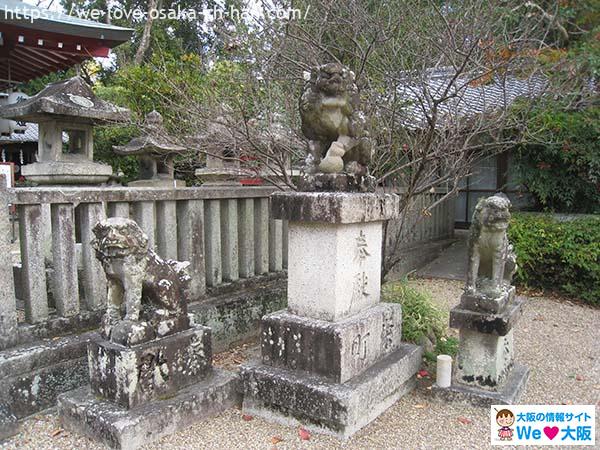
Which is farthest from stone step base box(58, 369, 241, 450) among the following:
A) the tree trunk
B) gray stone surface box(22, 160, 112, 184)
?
the tree trunk

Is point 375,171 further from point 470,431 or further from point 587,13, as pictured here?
point 587,13

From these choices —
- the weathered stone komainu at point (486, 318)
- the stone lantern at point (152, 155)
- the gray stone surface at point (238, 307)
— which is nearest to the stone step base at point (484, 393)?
the weathered stone komainu at point (486, 318)

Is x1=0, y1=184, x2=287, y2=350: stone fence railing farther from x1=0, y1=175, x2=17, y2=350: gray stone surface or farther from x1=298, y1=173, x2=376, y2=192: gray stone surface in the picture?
x1=298, y1=173, x2=376, y2=192: gray stone surface

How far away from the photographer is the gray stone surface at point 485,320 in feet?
11.6

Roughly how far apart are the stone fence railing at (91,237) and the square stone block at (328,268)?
154 centimetres

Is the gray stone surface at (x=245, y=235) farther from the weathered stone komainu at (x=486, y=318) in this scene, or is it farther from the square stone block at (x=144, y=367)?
the weathered stone komainu at (x=486, y=318)

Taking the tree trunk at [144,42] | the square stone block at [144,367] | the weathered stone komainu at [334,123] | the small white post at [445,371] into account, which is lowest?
the small white post at [445,371]

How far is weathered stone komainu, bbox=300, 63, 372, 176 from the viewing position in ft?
11.2

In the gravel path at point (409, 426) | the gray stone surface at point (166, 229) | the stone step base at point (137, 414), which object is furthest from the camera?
the gray stone surface at point (166, 229)

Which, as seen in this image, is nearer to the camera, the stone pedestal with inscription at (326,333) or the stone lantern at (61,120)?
the stone pedestal with inscription at (326,333)

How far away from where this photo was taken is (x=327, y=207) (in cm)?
322

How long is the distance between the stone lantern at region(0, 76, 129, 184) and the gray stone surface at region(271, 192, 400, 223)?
2924 mm

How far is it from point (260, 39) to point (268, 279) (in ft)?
9.47

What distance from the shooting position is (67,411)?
3129mm
